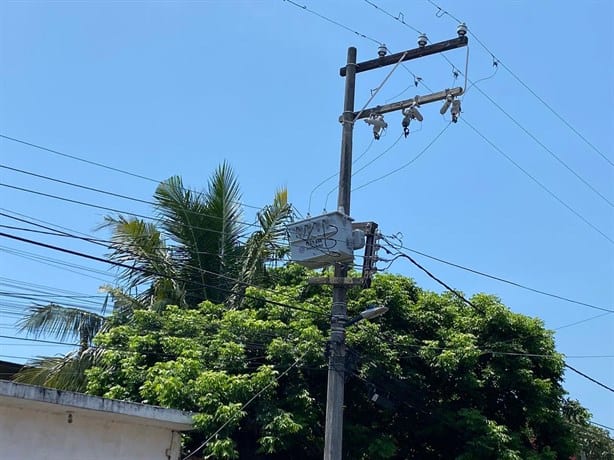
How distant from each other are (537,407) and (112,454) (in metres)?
10.3

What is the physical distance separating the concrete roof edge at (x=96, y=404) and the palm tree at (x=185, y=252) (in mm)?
7414

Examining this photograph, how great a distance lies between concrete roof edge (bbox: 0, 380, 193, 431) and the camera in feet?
31.8

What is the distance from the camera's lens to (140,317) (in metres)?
17.6

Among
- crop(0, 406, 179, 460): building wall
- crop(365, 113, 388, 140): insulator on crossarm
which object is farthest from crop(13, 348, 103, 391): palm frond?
crop(365, 113, 388, 140): insulator on crossarm

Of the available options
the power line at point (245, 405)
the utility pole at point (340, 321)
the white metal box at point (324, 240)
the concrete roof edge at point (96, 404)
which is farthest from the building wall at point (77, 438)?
the white metal box at point (324, 240)

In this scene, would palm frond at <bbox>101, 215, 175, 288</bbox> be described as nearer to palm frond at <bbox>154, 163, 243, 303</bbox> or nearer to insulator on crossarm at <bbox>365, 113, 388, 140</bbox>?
palm frond at <bbox>154, 163, 243, 303</bbox>

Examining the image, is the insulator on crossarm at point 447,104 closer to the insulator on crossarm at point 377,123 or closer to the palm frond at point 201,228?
the insulator on crossarm at point 377,123

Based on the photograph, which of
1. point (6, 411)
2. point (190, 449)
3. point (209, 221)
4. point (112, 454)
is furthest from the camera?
point (209, 221)

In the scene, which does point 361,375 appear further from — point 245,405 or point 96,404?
point 96,404

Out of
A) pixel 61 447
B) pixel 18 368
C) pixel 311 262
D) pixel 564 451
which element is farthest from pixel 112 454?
pixel 564 451

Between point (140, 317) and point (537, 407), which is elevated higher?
point (140, 317)

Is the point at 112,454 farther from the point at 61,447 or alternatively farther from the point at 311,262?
the point at 311,262

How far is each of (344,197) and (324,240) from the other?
103cm

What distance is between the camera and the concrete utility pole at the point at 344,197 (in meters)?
12.1
